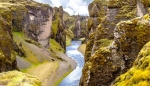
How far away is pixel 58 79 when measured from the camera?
7750 centimetres

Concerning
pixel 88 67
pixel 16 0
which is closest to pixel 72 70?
pixel 88 67

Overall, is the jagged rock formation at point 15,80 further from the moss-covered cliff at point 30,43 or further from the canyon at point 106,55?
the moss-covered cliff at point 30,43

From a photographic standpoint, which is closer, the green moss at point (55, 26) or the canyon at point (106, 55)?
the canyon at point (106, 55)

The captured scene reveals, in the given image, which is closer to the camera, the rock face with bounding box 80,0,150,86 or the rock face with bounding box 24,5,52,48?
the rock face with bounding box 80,0,150,86

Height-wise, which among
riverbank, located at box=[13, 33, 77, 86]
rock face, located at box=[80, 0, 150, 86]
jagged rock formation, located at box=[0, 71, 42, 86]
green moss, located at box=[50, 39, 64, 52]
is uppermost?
rock face, located at box=[80, 0, 150, 86]

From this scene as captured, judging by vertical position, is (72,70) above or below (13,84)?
below

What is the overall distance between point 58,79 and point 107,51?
50.4 m

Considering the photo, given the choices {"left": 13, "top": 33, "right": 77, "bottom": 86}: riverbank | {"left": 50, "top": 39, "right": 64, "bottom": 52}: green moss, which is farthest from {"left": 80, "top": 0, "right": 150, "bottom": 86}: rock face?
{"left": 50, "top": 39, "right": 64, "bottom": 52}: green moss

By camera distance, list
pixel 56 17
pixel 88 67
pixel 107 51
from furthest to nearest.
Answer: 1. pixel 56 17
2. pixel 88 67
3. pixel 107 51

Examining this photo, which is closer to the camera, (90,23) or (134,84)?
(134,84)

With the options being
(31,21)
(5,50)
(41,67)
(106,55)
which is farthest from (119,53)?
(31,21)

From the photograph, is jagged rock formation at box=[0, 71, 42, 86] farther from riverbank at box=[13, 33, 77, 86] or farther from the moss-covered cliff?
riverbank at box=[13, 33, 77, 86]

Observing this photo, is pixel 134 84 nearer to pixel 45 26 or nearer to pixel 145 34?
pixel 145 34

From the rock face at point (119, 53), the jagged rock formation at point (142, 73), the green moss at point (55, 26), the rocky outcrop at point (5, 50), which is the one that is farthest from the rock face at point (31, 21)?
the jagged rock formation at point (142, 73)
